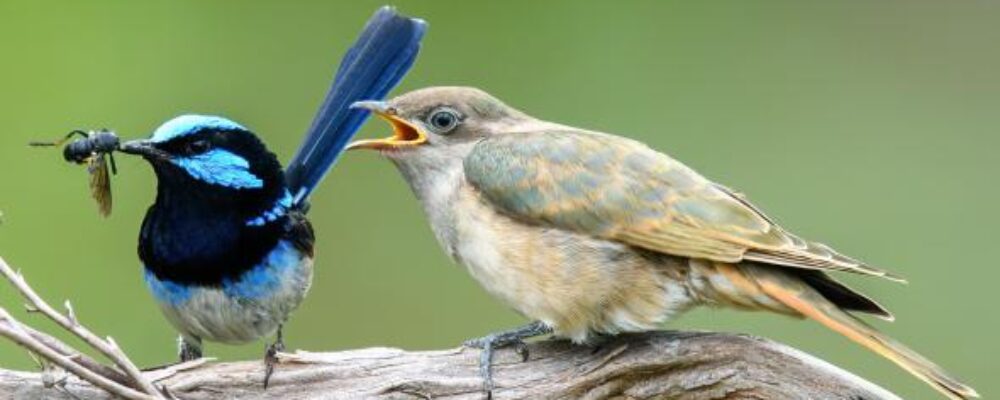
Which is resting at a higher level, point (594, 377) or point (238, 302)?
point (238, 302)

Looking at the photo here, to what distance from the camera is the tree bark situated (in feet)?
14.9

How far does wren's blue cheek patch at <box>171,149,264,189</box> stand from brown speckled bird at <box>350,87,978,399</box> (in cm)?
29

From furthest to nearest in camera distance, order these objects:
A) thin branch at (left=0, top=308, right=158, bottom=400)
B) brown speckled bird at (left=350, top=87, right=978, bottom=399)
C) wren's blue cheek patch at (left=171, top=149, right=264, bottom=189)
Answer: wren's blue cheek patch at (left=171, top=149, right=264, bottom=189) → brown speckled bird at (left=350, top=87, right=978, bottom=399) → thin branch at (left=0, top=308, right=158, bottom=400)

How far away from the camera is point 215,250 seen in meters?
4.73

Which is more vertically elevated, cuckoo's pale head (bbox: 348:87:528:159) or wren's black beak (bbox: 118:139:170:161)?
cuckoo's pale head (bbox: 348:87:528:159)

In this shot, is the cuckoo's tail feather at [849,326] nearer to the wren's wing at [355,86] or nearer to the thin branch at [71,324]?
the wren's wing at [355,86]

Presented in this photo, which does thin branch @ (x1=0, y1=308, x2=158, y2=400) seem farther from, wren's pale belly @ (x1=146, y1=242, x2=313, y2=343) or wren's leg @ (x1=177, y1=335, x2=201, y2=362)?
wren's leg @ (x1=177, y1=335, x2=201, y2=362)

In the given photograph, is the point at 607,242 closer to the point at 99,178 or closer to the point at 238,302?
the point at 238,302

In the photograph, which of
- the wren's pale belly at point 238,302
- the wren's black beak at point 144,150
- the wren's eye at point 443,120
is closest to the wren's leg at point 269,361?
the wren's pale belly at point 238,302

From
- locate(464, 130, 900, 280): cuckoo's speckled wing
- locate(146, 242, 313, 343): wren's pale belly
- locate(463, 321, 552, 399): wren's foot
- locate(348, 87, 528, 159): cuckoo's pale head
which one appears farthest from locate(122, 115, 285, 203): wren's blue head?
locate(463, 321, 552, 399): wren's foot

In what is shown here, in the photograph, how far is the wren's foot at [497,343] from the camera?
15.0ft

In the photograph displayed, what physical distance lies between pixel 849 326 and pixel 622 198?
548mm

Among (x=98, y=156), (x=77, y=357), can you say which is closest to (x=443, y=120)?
(x=98, y=156)

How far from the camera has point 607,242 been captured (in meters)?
4.56
